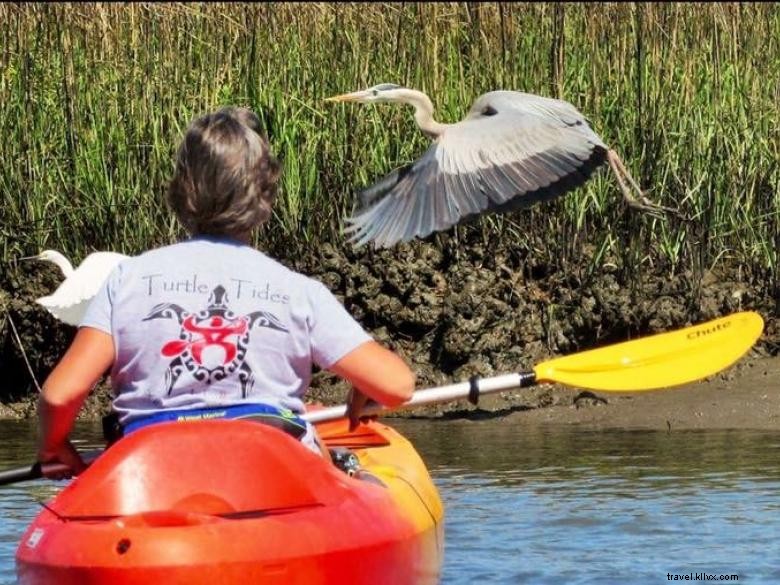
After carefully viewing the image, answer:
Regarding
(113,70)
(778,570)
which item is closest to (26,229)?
(113,70)

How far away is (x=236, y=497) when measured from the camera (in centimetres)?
376

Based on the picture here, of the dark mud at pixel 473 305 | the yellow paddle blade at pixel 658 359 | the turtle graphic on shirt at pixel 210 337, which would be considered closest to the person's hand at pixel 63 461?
the turtle graphic on shirt at pixel 210 337

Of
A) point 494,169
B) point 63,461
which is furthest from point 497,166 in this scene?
point 63,461

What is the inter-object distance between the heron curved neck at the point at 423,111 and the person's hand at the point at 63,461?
4.34 m

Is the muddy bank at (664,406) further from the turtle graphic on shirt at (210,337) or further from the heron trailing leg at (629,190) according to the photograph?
the turtle graphic on shirt at (210,337)

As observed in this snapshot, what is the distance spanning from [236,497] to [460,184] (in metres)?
4.48

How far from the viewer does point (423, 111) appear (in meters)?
8.28

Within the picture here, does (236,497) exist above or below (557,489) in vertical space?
above

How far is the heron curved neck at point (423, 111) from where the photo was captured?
8266 mm

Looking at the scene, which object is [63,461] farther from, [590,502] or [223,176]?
[590,502]

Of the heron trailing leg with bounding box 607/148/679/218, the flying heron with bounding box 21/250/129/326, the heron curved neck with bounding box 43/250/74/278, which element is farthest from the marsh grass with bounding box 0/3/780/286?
the flying heron with bounding box 21/250/129/326

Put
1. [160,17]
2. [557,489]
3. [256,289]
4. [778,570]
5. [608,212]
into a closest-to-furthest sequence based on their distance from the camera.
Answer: [256,289] < [778,570] < [557,489] < [608,212] < [160,17]

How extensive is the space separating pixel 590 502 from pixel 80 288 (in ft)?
8.53

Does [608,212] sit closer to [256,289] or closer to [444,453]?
[444,453]
